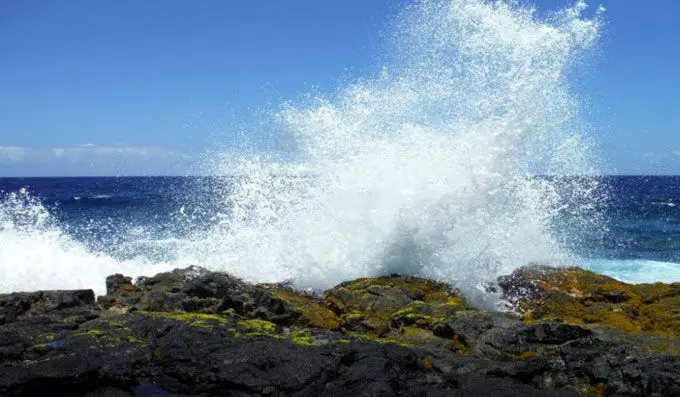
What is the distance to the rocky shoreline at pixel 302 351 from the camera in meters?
5.96

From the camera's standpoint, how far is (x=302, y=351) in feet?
21.6

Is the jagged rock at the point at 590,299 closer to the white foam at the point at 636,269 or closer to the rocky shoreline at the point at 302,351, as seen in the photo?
the rocky shoreline at the point at 302,351

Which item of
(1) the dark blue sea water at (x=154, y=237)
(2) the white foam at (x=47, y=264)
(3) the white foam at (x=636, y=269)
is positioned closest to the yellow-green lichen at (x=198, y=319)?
(2) the white foam at (x=47, y=264)

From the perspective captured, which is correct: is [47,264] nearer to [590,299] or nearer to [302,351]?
[302,351]

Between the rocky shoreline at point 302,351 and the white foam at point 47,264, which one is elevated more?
the rocky shoreline at point 302,351

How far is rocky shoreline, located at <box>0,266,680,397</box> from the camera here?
5961 mm

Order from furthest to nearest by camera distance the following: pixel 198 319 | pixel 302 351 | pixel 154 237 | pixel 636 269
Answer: pixel 154 237 → pixel 636 269 → pixel 198 319 → pixel 302 351

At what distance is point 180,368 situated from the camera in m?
6.30

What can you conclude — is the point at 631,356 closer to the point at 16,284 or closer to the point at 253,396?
the point at 253,396

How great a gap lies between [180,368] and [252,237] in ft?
29.2

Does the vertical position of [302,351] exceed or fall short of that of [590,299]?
it falls short

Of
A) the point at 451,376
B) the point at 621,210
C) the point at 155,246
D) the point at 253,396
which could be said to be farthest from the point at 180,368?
the point at 621,210

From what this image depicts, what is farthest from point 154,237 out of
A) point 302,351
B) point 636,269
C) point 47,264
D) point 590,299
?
point 302,351

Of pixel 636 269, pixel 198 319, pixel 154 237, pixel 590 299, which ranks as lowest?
pixel 154 237
